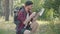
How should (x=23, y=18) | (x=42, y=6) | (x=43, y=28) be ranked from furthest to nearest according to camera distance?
(x=42, y=6), (x=43, y=28), (x=23, y=18)

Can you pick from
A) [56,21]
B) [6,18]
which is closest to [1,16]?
[6,18]

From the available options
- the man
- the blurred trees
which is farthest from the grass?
the man

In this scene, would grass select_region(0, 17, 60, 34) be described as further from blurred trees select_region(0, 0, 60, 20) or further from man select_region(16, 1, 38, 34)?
man select_region(16, 1, 38, 34)

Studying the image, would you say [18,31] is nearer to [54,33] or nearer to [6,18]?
[54,33]

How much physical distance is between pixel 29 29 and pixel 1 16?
455cm

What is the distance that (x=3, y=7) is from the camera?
951cm

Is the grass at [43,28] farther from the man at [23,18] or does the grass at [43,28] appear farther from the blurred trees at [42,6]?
the man at [23,18]

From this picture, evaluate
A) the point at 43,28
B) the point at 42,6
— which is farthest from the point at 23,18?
the point at 42,6

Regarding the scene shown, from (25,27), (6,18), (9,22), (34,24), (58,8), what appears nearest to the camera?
(25,27)

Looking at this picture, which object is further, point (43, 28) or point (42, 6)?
Result: point (42, 6)

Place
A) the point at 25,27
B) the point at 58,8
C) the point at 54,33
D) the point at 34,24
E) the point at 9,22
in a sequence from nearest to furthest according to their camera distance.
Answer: the point at 25,27, the point at 34,24, the point at 54,33, the point at 58,8, the point at 9,22

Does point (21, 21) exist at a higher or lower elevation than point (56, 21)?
higher

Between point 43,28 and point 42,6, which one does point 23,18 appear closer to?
point 43,28

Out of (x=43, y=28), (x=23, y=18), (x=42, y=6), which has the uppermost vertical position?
(x=23, y=18)
